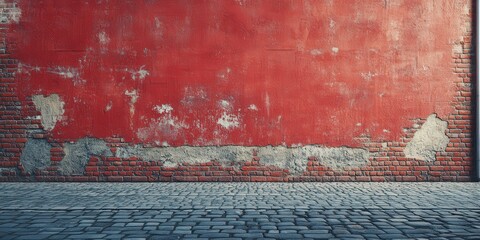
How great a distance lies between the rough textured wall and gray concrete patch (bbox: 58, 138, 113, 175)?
0.02 m

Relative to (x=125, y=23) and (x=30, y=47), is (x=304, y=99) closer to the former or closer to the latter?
(x=125, y=23)

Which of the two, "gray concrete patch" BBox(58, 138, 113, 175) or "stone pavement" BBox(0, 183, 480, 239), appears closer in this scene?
"stone pavement" BBox(0, 183, 480, 239)

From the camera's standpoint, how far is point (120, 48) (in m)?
8.19

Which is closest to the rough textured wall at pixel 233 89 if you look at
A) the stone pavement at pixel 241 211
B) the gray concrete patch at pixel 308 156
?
the gray concrete patch at pixel 308 156

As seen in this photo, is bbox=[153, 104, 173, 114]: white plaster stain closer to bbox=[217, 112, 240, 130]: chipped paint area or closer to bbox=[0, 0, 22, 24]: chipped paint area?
bbox=[217, 112, 240, 130]: chipped paint area

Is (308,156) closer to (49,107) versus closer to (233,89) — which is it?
(233,89)

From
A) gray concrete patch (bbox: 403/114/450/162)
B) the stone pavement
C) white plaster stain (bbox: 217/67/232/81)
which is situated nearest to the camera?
the stone pavement

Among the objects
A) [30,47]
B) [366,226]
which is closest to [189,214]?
[366,226]

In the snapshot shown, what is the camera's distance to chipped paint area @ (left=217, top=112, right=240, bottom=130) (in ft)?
26.7

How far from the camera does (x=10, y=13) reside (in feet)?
26.9

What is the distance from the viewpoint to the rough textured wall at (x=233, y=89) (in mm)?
8102

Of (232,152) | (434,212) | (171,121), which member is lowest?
(434,212)

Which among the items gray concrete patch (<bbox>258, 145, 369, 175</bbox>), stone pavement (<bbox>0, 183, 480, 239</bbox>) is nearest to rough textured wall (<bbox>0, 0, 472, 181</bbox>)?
gray concrete patch (<bbox>258, 145, 369, 175</bbox>)

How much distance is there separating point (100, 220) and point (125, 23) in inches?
178
